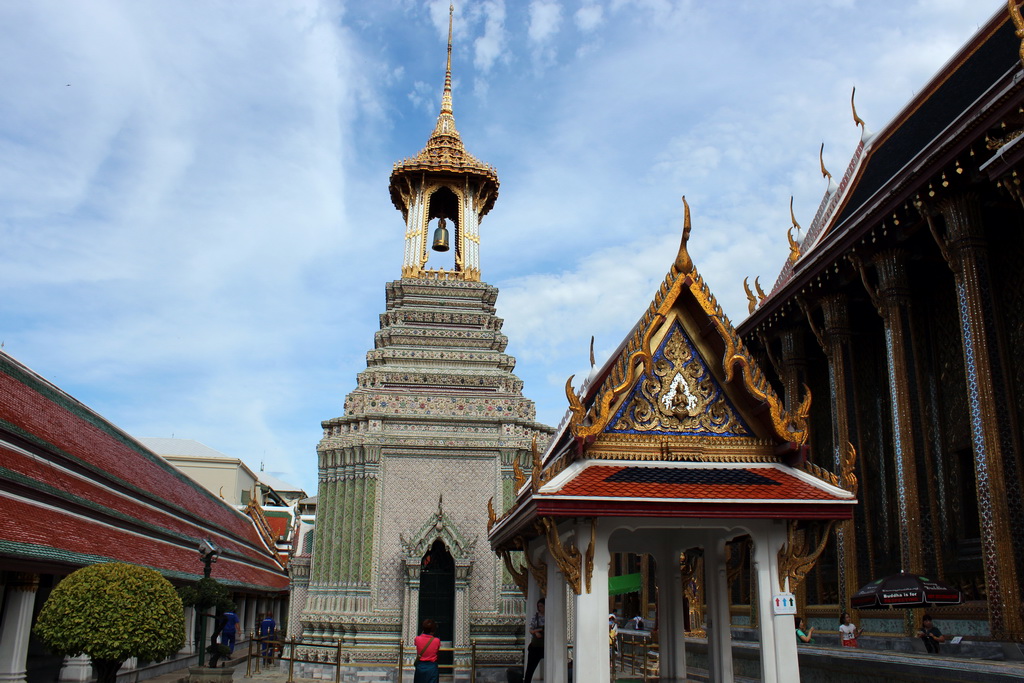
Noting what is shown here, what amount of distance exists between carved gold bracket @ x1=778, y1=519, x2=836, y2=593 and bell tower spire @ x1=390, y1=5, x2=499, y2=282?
69.0 feet

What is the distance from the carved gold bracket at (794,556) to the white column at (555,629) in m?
2.21

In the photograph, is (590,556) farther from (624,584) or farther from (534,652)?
(624,584)

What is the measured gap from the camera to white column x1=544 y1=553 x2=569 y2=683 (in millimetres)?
8977

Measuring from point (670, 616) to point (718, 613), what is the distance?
135 cm

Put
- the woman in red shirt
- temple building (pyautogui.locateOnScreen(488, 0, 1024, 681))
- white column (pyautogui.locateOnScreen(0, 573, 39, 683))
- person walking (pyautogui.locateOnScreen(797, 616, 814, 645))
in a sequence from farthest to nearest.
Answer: person walking (pyautogui.locateOnScreen(797, 616, 814, 645)) < white column (pyautogui.locateOnScreen(0, 573, 39, 683)) < the woman in red shirt < temple building (pyautogui.locateOnScreen(488, 0, 1024, 681))

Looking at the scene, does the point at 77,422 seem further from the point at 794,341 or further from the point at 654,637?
the point at 794,341

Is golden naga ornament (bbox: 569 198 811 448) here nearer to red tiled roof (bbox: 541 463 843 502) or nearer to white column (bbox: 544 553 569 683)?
red tiled roof (bbox: 541 463 843 502)

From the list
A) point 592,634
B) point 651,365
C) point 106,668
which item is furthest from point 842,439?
point 106,668

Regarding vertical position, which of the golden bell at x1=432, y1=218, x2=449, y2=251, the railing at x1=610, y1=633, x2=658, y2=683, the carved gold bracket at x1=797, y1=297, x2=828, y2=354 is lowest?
the railing at x1=610, y1=633, x2=658, y2=683

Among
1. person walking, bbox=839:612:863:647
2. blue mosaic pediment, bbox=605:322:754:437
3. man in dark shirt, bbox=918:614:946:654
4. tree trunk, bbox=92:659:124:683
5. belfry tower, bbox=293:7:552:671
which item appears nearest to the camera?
blue mosaic pediment, bbox=605:322:754:437

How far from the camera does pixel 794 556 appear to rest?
8.23 m

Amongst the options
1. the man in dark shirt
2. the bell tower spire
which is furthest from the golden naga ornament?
the bell tower spire

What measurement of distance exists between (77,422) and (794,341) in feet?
54.6

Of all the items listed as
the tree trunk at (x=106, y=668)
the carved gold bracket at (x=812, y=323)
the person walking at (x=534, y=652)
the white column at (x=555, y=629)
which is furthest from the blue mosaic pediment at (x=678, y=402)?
the carved gold bracket at (x=812, y=323)
